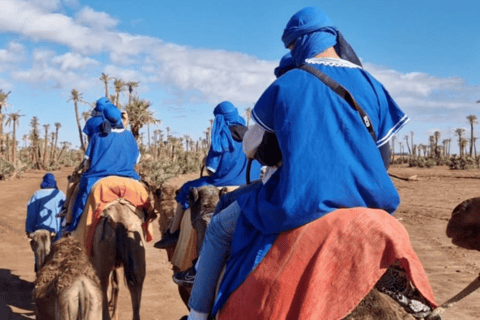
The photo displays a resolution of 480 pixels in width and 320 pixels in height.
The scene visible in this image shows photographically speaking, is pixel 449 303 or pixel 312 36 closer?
pixel 449 303

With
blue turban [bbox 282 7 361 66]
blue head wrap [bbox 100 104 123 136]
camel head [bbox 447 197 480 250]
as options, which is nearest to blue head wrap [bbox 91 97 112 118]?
blue head wrap [bbox 100 104 123 136]

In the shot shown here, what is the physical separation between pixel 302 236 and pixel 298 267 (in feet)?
0.40

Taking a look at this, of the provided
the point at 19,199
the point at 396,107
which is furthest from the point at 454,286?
the point at 19,199

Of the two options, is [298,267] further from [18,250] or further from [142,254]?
[18,250]

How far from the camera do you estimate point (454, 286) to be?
913 cm

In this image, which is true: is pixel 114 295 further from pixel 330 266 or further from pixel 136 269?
pixel 330 266

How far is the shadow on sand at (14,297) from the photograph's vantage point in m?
7.86

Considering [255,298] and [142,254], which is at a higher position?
[255,298]

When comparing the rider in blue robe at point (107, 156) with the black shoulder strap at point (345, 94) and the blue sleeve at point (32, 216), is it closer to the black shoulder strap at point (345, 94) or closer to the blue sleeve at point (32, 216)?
the blue sleeve at point (32, 216)

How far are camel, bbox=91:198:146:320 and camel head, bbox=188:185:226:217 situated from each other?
1.35m

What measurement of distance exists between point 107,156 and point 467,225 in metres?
5.48

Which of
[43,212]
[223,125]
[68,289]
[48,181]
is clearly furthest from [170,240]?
[48,181]

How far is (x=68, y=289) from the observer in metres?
3.84

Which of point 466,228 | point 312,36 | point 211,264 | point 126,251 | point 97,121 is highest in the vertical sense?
point 312,36
